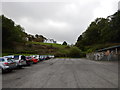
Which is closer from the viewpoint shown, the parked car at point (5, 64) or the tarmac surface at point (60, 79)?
the tarmac surface at point (60, 79)

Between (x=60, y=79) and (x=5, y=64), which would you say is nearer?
(x=60, y=79)

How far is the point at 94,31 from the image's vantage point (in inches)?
3408

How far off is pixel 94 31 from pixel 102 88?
82.5m

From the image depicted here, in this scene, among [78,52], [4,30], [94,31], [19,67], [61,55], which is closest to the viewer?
[19,67]

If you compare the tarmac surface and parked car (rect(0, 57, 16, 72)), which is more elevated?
parked car (rect(0, 57, 16, 72))

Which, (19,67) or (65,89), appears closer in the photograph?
(65,89)

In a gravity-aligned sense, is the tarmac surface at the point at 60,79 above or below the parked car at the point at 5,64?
below

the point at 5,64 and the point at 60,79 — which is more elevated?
the point at 5,64

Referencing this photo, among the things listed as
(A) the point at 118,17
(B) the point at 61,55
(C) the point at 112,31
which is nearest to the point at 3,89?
(A) the point at 118,17

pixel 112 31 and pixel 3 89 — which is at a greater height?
pixel 112 31

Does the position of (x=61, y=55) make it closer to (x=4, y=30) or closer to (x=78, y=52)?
(x=78, y=52)

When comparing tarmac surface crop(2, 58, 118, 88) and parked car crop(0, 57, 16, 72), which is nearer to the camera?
tarmac surface crop(2, 58, 118, 88)

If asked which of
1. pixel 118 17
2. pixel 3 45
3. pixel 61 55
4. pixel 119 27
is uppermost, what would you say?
pixel 118 17

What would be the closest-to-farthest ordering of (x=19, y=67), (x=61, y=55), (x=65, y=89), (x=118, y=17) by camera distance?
1. (x=65, y=89)
2. (x=19, y=67)
3. (x=118, y=17)
4. (x=61, y=55)
